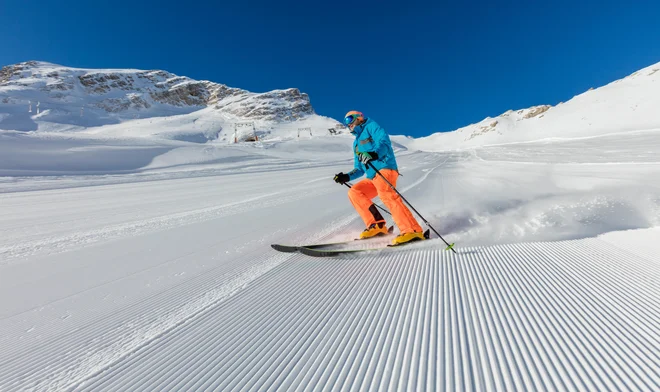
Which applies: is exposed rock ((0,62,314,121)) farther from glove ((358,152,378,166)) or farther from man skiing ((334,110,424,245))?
glove ((358,152,378,166))

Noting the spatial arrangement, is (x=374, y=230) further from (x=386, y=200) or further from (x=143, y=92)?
(x=143, y=92)

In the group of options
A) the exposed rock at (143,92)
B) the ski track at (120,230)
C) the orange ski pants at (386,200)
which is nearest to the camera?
the orange ski pants at (386,200)

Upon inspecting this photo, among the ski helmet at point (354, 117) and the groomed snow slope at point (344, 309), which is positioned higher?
the ski helmet at point (354, 117)

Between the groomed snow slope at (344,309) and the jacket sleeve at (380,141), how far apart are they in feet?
4.18

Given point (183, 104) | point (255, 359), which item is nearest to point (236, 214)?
point (255, 359)

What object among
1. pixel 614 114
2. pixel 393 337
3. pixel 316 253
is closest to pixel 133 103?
pixel 316 253

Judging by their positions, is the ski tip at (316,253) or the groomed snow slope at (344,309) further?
the ski tip at (316,253)

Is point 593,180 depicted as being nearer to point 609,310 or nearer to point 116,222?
point 609,310

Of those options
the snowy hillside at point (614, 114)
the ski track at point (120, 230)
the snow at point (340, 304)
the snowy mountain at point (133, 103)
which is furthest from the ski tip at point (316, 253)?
the snowy mountain at point (133, 103)

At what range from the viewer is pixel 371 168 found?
3.98m

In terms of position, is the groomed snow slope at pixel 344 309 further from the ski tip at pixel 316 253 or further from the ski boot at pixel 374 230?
the ski boot at pixel 374 230

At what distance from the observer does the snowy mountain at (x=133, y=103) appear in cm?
6706

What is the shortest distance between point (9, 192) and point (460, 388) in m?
14.3

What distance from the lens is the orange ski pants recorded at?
367cm
